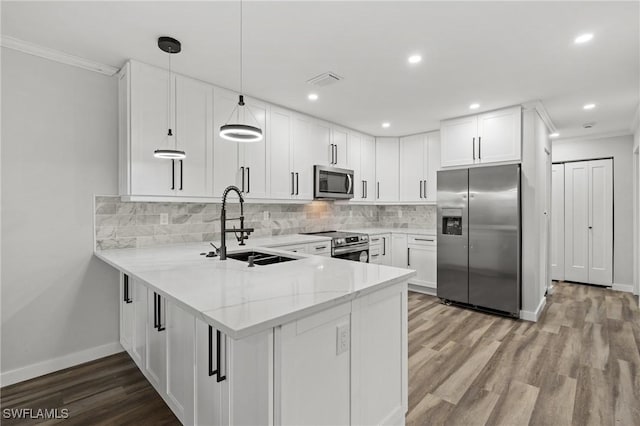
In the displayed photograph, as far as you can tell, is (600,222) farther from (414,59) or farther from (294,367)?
(294,367)

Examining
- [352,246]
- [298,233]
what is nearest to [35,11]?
[298,233]

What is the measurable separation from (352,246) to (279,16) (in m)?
2.84

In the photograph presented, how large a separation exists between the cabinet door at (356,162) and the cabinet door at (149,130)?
8.88ft

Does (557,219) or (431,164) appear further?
(557,219)

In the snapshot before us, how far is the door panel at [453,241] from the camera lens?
13.1 ft

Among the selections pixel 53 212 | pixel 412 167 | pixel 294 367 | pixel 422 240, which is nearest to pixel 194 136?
pixel 53 212

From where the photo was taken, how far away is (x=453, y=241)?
4.10m

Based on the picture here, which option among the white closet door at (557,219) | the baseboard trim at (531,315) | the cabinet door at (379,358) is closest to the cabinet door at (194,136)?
the cabinet door at (379,358)

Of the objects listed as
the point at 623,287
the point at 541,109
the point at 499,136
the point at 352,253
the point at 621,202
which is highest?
the point at 541,109

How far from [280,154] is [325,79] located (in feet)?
3.63

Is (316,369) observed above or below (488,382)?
above

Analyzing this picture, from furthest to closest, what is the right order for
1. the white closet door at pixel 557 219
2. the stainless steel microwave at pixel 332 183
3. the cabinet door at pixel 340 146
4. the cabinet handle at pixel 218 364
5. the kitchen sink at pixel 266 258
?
the white closet door at pixel 557 219
the cabinet door at pixel 340 146
the stainless steel microwave at pixel 332 183
the kitchen sink at pixel 266 258
the cabinet handle at pixel 218 364

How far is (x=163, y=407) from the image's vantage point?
2082mm

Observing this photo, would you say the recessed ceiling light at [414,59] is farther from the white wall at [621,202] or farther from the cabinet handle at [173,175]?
the white wall at [621,202]
